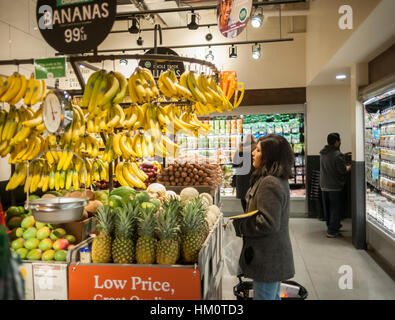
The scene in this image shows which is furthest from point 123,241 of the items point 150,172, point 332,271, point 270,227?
point 332,271

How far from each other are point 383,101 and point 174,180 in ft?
10.9

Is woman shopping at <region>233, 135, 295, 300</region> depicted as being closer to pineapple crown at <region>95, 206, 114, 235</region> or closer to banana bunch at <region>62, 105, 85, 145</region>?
pineapple crown at <region>95, 206, 114, 235</region>

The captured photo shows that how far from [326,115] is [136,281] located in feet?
24.7

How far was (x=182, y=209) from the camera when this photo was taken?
8.31ft

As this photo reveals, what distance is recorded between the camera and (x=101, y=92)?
2717 millimetres

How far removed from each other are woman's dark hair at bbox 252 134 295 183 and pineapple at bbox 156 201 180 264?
3.02 ft

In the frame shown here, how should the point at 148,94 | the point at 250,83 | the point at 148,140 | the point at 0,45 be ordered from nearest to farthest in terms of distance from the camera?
the point at 148,94 → the point at 148,140 → the point at 0,45 → the point at 250,83

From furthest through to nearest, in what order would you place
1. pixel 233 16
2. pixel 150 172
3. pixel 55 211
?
pixel 150 172 → pixel 233 16 → pixel 55 211

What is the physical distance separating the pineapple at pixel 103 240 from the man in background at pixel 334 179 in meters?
5.46

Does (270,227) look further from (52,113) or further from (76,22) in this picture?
(76,22)

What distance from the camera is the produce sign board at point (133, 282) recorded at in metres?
2.25

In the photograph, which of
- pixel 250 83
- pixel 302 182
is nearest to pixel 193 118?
pixel 250 83
